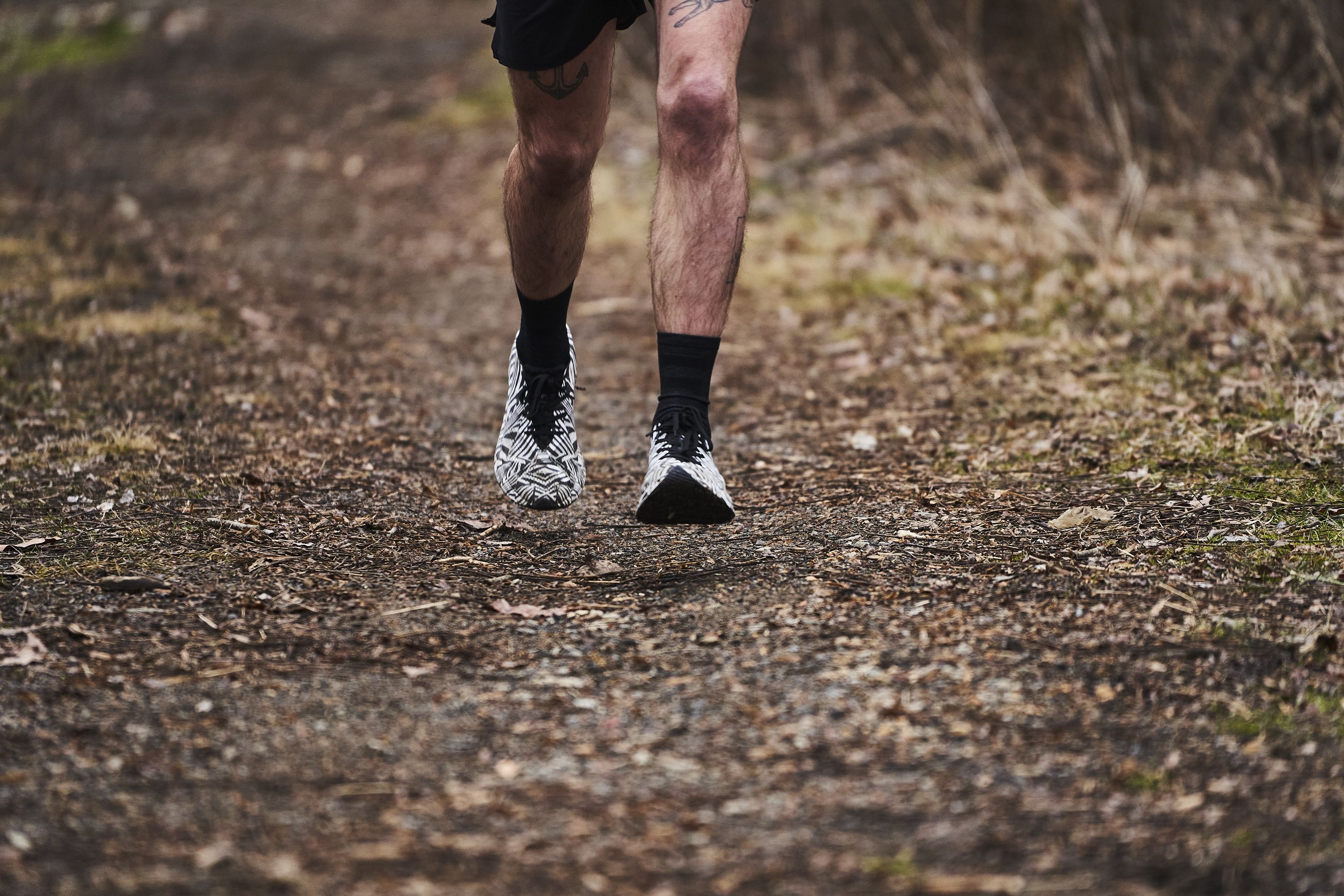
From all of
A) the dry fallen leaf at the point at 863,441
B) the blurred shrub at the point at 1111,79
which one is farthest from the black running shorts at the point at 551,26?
the blurred shrub at the point at 1111,79

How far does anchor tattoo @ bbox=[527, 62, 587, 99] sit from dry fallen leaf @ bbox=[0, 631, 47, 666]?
1484mm

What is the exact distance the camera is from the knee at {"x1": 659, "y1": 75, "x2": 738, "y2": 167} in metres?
2.37

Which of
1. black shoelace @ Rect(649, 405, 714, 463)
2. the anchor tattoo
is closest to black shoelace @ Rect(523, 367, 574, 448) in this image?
black shoelace @ Rect(649, 405, 714, 463)

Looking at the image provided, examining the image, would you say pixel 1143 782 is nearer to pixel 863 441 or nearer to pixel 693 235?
pixel 693 235

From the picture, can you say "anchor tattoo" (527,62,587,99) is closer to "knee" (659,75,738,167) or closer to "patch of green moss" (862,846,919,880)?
"knee" (659,75,738,167)

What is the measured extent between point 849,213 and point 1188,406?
10.0 ft

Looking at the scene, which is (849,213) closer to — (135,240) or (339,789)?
(135,240)

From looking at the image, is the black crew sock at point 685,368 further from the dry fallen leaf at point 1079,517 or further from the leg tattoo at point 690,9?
the dry fallen leaf at point 1079,517

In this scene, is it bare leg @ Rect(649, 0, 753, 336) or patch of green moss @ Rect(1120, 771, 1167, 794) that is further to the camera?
bare leg @ Rect(649, 0, 753, 336)

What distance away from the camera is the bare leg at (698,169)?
238 cm

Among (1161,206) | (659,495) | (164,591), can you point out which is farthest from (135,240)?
(1161,206)

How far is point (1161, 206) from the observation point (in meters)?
5.98

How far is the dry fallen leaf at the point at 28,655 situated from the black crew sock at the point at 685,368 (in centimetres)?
122

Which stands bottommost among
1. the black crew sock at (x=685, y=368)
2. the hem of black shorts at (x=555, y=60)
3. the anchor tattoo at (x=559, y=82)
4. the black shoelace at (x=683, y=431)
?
the black shoelace at (x=683, y=431)
